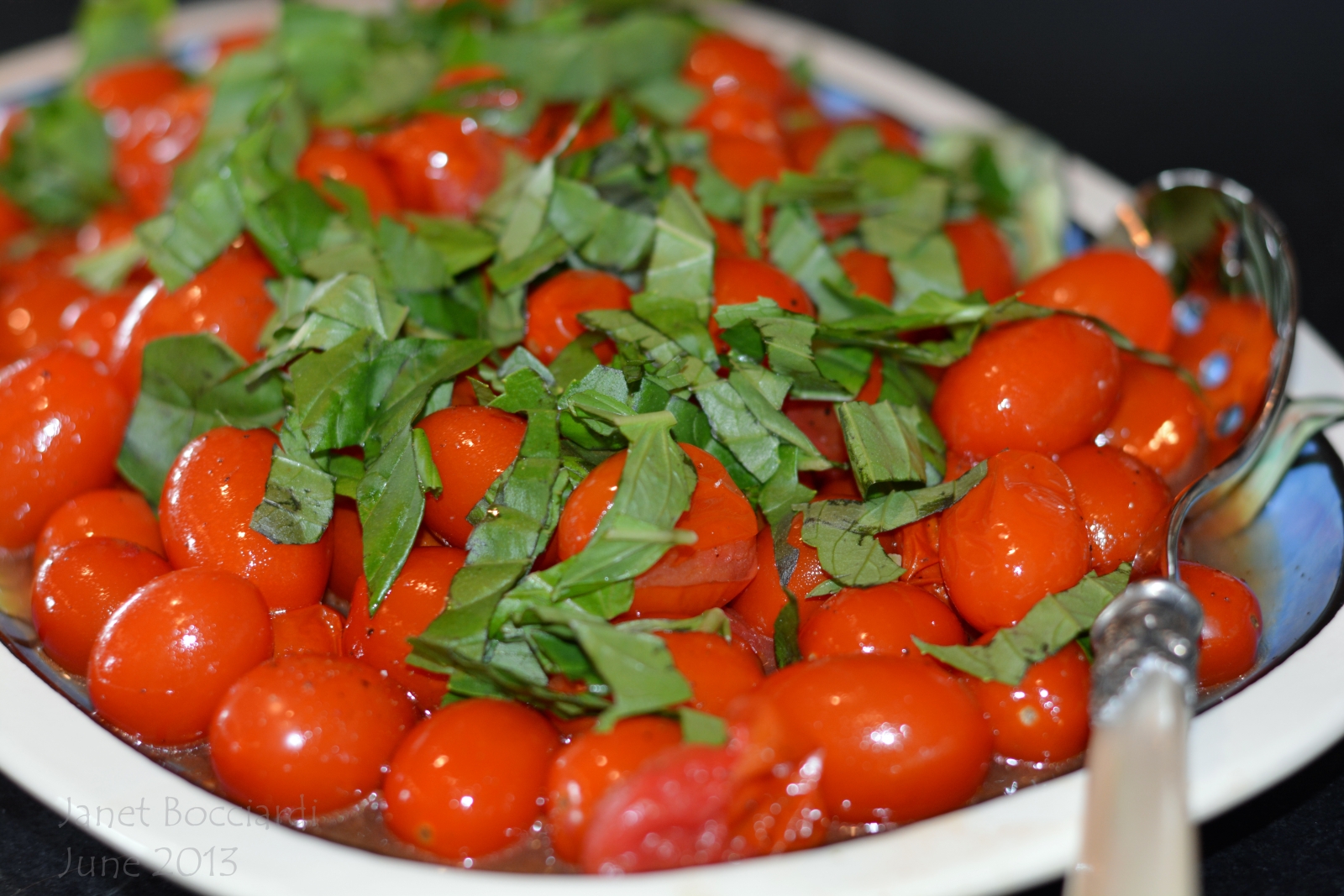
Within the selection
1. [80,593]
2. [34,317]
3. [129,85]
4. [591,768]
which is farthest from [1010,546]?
[129,85]

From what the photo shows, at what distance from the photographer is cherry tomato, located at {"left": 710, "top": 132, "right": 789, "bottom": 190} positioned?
1.25 m

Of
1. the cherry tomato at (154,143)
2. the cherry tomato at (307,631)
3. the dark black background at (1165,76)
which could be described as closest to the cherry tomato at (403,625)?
the cherry tomato at (307,631)

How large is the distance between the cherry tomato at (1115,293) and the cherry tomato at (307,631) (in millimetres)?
669

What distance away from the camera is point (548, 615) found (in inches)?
31.7

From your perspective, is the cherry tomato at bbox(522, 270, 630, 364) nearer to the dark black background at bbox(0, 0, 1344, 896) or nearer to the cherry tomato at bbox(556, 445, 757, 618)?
the cherry tomato at bbox(556, 445, 757, 618)

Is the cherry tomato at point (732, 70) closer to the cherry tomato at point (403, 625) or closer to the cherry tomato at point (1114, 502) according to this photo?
the cherry tomato at point (1114, 502)

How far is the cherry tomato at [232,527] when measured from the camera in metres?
0.89

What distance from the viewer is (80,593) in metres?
0.88

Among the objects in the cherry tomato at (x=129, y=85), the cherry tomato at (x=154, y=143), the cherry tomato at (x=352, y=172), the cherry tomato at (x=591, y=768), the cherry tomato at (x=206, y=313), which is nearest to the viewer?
the cherry tomato at (x=591, y=768)

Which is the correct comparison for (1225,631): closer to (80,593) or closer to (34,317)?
(80,593)

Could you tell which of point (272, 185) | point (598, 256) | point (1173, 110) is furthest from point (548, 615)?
point (1173, 110)

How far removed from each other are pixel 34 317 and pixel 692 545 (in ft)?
2.75

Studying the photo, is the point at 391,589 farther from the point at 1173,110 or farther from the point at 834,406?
the point at 1173,110

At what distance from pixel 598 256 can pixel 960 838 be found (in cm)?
61
